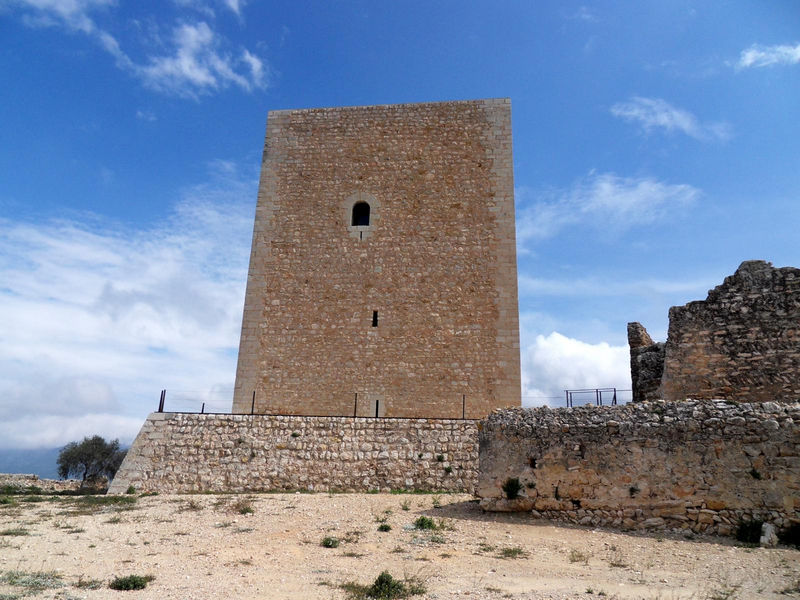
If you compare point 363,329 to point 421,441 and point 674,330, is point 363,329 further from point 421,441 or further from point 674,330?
point 674,330

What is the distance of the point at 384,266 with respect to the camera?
45.2 feet

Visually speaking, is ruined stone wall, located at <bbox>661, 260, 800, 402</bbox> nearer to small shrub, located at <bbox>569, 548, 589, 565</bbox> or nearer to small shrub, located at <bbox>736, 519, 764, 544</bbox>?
small shrub, located at <bbox>736, 519, 764, 544</bbox>

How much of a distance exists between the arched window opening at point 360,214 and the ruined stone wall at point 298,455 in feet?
18.5

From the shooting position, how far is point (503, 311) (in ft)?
43.0

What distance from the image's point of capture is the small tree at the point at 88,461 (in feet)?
63.4

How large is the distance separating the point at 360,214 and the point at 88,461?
46.1 ft

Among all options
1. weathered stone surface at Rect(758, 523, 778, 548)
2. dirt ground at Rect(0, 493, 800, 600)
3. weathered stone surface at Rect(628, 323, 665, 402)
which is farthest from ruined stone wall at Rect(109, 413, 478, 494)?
weathered stone surface at Rect(758, 523, 778, 548)

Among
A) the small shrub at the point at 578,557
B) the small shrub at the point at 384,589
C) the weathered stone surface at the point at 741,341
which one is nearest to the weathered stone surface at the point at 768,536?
the small shrub at the point at 578,557

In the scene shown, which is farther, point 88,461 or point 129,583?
point 88,461

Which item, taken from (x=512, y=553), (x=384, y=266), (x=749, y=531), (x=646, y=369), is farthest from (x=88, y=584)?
(x=646, y=369)

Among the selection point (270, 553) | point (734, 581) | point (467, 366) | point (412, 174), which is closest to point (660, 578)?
point (734, 581)

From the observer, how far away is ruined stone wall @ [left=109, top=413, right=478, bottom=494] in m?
10.3

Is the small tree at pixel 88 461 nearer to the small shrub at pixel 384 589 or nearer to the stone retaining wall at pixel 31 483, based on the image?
the stone retaining wall at pixel 31 483

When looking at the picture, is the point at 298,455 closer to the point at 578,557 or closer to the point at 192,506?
the point at 192,506
